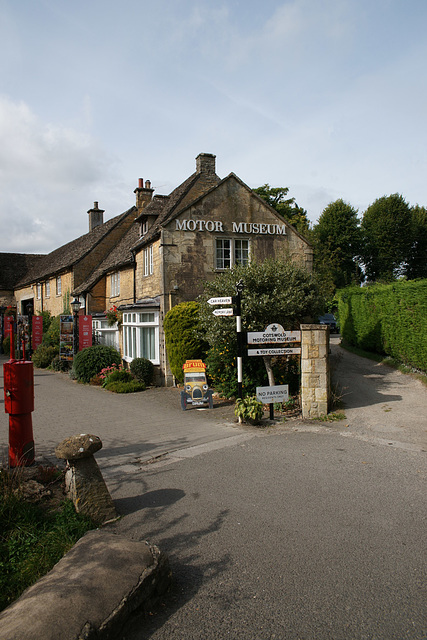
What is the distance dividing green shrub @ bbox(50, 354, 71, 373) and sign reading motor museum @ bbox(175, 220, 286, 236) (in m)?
10.5

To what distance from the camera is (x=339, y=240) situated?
44.2 metres

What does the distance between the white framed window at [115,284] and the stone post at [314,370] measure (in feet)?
49.2

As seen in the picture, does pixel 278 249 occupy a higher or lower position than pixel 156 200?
lower

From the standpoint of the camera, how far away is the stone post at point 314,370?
395 inches

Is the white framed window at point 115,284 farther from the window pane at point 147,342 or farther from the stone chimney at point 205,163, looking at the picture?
the stone chimney at point 205,163

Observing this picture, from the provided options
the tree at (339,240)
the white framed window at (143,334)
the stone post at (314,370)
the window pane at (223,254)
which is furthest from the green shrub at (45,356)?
→ the tree at (339,240)

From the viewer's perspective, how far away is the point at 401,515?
5.05m

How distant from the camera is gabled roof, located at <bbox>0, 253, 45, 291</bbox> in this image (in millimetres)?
45031

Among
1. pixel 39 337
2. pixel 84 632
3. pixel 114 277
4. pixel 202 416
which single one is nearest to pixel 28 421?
pixel 84 632

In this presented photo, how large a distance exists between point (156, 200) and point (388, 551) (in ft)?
62.5

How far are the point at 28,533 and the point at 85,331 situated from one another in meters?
18.2

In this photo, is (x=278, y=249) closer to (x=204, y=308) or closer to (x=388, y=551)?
(x=204, y=308)

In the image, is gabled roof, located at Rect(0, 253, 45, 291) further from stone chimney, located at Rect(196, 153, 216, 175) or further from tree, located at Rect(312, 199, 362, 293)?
stone chimney, located at Rect(196, 153, 216, 175)

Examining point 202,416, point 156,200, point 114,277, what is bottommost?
point 202,416
